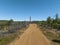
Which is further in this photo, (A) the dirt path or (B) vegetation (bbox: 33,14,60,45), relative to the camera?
(B) vegetation (bbox: 33,14,60,45)

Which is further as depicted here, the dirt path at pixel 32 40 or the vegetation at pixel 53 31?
the vegetation at pixel 53 31

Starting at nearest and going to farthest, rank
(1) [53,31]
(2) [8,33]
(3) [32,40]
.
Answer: (3) [32,40] → (2) [8,33] → (1) [53,31]

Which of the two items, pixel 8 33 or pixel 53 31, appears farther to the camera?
pixel 53 31

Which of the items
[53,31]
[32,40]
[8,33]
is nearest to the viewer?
[32,40]

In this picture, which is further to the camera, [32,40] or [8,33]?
[8,33]

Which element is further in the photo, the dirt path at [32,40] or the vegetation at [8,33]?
the vegetation at [8,33]

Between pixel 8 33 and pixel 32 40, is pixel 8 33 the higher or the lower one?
the lower one

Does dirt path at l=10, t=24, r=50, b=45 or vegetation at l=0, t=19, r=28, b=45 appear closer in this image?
dirt path at l=10, t=24, r=50, b=45

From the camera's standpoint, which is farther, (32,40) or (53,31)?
(53,31)
